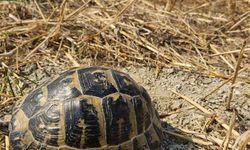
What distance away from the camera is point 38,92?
7.27 ft

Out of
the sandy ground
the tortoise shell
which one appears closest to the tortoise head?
the tortoise shell

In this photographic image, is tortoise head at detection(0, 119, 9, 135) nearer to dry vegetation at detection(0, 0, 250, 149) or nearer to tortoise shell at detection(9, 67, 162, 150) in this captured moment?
tortoise shell at detection(9, 67, 162, 150)

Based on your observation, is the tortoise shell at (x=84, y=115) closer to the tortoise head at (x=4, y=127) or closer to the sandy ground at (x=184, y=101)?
the tortoise head at (x=4, y=127)

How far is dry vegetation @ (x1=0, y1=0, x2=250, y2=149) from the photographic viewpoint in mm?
3125

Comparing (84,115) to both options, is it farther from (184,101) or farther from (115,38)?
(115,38)

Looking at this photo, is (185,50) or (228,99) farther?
(185,50)

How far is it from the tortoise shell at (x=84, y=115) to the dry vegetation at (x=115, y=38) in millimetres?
600

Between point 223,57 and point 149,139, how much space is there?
50.4 inches

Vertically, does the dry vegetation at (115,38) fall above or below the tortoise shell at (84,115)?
above

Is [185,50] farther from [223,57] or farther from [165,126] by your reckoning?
[165,126]

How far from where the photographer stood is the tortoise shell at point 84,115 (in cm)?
208

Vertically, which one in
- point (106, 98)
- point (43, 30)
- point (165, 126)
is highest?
point (43, 30)

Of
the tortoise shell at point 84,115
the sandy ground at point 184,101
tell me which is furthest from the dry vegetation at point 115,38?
the tortoise shell at point 84,115

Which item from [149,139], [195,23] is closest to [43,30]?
[195,23]
